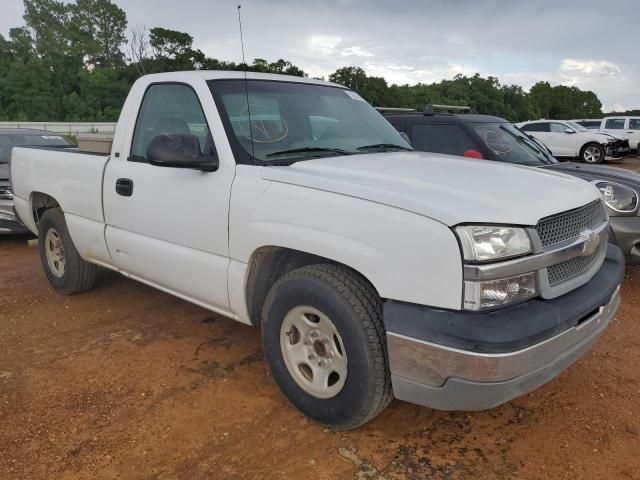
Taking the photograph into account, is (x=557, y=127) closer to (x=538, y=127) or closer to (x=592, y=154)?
(x=538, y=127)

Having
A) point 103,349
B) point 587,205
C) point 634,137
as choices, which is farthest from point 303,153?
point 634,137

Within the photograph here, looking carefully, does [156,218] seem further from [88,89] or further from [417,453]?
[88,89]

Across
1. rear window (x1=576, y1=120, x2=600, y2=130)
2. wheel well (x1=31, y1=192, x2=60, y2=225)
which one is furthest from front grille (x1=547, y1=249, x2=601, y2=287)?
rear window (x1=576, y1=120, x2=600, y2=130)

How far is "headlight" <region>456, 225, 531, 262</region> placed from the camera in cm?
231

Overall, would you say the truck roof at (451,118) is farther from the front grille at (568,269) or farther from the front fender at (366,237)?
the front fender at (366,237)

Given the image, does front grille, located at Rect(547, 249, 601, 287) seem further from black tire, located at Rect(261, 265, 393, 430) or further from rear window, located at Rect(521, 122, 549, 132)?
rear window, located at Rect(521, 122, 549, 132)

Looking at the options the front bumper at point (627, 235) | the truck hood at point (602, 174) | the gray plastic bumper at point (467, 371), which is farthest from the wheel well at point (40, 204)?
the front bumper at point (627, 235)

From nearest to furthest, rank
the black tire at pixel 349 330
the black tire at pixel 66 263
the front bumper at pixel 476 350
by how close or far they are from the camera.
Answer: the front bumper at pixel 476 350 → the black tire at pixel 349 330 → the black tire at pixel 66 263

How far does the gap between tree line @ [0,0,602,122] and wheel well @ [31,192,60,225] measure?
33.0ft

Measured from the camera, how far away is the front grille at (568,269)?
8.52 ft

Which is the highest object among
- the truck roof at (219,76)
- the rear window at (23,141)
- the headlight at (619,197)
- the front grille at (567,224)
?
the truck roof at (219,76)

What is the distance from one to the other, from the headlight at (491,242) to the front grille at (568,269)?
10.0 inches

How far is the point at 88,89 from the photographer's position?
40469mm

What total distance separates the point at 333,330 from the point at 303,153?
3.88 feet
